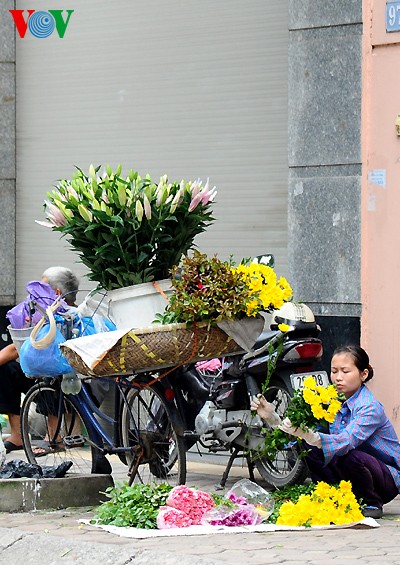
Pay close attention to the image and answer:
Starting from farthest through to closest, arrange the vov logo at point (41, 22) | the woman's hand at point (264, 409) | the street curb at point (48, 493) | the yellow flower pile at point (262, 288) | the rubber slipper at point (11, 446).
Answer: the vov logo at point (41, 22) < the rubber slipper at point (11, 446) < the street curb at point (48, 493) < the yellow flower pile at point (262, 288) < the woman's hand at point (264, 409)

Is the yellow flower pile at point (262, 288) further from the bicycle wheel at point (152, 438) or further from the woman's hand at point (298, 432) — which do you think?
the bicycle wheel at point (152, 438)

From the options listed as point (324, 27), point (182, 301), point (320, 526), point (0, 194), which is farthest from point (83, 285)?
point (320, 526)

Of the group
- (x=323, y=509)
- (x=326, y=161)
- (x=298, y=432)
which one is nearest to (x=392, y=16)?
(x=326, y=161)

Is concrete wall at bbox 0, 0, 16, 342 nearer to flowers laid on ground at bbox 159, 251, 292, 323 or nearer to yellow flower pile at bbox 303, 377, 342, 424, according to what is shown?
flowers laid on ground at bbox 159, 251, 292, 323

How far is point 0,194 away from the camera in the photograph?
11.6m

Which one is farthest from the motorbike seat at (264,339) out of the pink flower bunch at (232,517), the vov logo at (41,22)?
the vov logo at (41,22)

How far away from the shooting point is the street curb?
7273mm

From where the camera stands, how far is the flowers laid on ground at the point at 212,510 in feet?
21.7

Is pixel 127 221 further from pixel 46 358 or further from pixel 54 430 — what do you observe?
pixel 54 430

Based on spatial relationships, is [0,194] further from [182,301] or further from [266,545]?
[266,545]

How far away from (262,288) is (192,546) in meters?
1.57

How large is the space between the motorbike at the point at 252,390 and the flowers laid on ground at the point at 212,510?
2.74ft

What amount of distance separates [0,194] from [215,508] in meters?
5.54

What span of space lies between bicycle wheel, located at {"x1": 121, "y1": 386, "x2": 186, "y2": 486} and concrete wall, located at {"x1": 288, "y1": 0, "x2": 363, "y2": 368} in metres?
1.89
